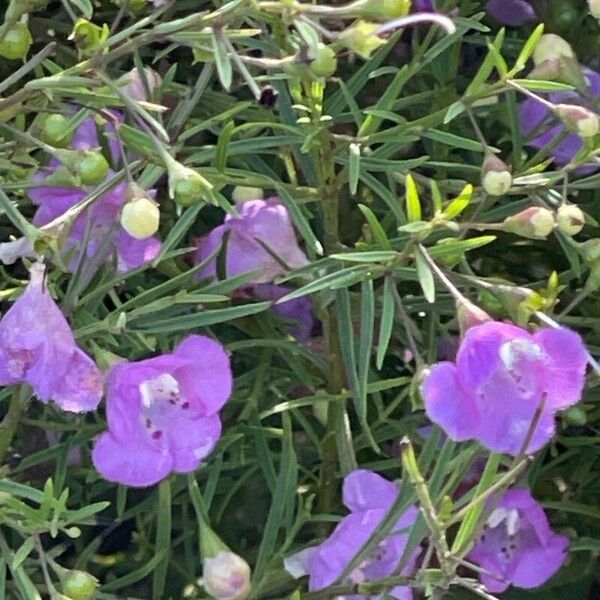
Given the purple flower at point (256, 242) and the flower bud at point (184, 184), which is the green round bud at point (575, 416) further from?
the flower bud at point (184, 184)

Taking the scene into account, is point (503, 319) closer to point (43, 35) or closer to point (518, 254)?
point (518, 254)

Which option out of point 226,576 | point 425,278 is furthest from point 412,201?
point 226,576

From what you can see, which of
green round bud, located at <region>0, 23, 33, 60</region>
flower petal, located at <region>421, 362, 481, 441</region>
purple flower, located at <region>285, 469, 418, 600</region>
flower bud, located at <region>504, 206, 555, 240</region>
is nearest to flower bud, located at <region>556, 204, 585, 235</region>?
flower bud, located at <region>504, 206, 555, 240</region>

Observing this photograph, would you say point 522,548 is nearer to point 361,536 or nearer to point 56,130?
point 361,536

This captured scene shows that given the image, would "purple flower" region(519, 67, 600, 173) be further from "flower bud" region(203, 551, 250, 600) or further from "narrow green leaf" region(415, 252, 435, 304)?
"flower bud" region(203, 551, 250, 600)

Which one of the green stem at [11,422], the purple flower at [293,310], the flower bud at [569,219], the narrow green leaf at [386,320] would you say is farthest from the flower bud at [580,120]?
the green stem at [11,422]

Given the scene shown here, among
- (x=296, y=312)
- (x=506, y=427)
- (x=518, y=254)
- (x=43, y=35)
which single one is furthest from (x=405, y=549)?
(x=43, y=35)
